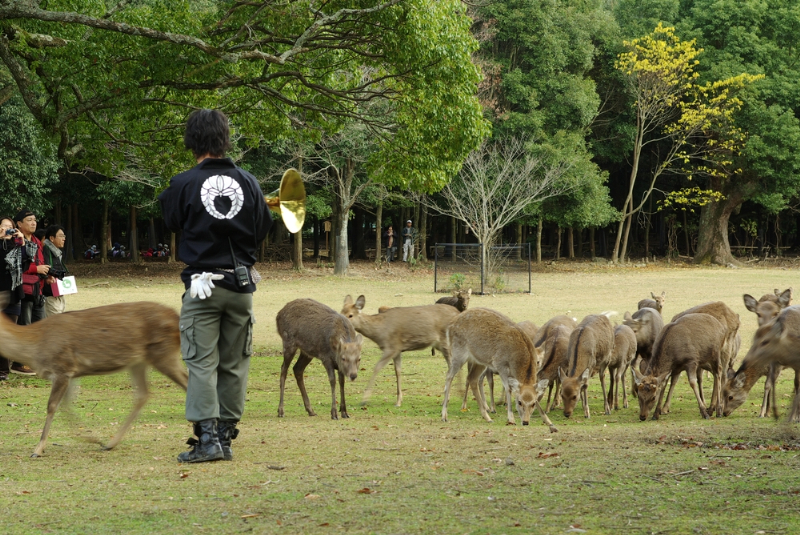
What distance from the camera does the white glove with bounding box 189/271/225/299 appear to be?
545cm

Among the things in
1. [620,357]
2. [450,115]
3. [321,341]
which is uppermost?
[450,115]

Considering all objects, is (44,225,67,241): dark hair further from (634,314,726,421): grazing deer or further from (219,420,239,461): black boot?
(634,314,726,421): grazing deer

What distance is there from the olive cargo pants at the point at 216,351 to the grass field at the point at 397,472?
0.38 meters

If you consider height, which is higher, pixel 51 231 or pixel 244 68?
pixel 244 68

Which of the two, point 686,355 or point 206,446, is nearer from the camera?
point 206,446

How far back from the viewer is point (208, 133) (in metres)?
5.70

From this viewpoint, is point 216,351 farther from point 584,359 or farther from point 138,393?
point 584,359

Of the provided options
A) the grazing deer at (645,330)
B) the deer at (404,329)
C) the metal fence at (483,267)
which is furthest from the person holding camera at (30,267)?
the metal fence at (483,267)

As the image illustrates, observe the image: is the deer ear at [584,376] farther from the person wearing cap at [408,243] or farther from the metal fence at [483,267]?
the person wearing cap at [408,243]

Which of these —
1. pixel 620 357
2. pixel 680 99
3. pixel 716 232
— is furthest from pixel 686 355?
pixel 716 232

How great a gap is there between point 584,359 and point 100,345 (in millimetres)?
4848

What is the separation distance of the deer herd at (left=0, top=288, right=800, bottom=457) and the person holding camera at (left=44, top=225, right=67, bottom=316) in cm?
343

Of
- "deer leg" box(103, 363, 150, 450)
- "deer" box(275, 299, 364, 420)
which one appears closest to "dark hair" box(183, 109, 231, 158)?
"deer leg" box(103, 363, 150, 450)

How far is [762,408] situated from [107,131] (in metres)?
10.4
